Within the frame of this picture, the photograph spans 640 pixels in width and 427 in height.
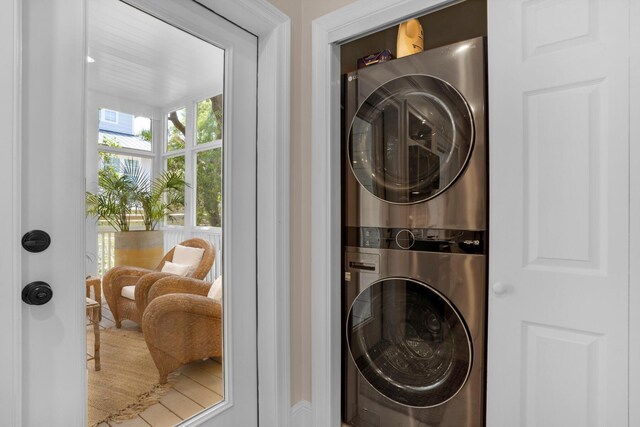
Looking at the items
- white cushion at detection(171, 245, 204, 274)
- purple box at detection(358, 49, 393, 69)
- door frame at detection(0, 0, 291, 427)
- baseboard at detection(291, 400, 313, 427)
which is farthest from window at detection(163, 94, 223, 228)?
baseboard at detection(291, 400, 313, 427)

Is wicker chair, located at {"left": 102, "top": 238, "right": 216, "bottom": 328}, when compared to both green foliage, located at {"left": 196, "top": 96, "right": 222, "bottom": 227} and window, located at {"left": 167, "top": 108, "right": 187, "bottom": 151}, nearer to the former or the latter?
green foliage, located at {"left": 196, "top": 96, "right": 222, "bottom": 227}

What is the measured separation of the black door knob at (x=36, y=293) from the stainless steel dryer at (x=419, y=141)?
117cm

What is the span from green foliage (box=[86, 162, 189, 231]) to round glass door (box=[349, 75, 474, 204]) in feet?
2.65

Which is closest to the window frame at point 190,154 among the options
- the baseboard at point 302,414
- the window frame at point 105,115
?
the window frame at point 105,115

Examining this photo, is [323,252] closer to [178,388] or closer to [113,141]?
[178,388]

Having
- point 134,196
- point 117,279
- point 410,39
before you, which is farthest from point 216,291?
point 410,39

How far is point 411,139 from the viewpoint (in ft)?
4.96

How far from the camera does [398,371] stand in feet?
5.15

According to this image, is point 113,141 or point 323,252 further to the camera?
point 323,252

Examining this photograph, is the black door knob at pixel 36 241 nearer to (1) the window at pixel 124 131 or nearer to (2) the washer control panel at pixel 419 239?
(1) the window at pixel 124 131

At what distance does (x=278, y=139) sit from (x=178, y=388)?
1.13 metres

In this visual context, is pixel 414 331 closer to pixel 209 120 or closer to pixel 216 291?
pixel 216 291
